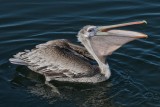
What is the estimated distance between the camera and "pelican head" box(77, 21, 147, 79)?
8.88m

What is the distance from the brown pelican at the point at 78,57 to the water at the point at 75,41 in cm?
21

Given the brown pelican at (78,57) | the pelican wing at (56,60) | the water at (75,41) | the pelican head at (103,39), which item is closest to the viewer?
the water at (75,41)

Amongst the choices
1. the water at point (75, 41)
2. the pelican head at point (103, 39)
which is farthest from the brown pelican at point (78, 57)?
the water at point (75, 41)

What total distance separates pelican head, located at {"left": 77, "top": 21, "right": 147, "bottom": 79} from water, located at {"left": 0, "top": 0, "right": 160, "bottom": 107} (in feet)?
1.50

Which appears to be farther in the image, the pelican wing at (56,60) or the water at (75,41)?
the pelican wing at (56,60)

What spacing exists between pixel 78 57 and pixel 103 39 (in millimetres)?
585

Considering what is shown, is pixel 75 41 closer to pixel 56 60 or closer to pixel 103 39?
pixel 56 60

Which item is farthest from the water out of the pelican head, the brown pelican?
the pelican head

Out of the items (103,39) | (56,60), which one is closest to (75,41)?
(56,60)

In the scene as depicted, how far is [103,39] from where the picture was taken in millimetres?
9086

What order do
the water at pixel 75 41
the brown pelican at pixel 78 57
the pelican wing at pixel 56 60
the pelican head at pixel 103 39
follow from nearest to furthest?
the water at pixel 75 41, the pelican head at pixel 103 39, the brown pelican at pixel 78 57, the pelican wing at pixel 56 60

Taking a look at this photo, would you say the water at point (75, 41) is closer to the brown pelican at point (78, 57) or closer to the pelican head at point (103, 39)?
the brown pelican at point (78, 57)

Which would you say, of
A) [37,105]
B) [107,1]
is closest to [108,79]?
[37,105]

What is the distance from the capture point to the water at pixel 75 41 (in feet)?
28.7
